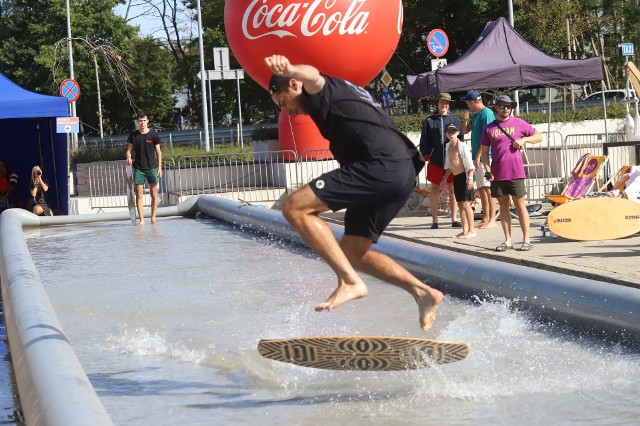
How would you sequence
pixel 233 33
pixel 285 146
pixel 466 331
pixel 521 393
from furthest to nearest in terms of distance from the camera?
1. pixel 285 146
2. pixel 233 33
3. pixel 466 331
4. pixel 521 393

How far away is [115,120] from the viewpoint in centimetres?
5950

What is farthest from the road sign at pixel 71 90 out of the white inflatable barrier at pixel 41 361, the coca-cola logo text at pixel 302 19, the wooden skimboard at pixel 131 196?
the white inflatable barrier at pixel 41 361

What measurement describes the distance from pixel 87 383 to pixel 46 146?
1667 centimetres

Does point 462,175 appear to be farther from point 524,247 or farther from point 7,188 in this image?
point 7,188

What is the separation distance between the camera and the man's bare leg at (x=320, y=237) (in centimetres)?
536

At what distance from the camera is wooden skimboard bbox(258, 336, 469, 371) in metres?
4.86

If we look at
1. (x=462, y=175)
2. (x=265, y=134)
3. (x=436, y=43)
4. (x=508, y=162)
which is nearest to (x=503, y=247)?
(x=508, y=162)

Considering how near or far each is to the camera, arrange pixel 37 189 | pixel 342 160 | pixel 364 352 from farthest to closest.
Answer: pixel 37 189
pixel 342 160
pixel 364 352

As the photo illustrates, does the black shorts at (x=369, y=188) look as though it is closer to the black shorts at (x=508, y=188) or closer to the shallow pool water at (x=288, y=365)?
the shallow pool water at (x=288, y=365)

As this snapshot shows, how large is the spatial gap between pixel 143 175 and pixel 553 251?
697 centimetres

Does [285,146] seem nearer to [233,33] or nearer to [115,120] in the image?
[233,33]

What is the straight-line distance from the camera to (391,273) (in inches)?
225

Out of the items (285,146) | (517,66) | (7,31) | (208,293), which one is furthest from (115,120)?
(208,293)

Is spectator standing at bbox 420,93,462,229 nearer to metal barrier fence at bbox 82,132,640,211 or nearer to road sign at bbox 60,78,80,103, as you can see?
metal barrier fence at bbox 82,132,640,211
